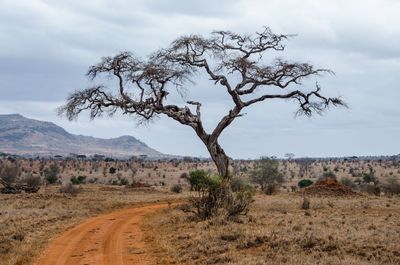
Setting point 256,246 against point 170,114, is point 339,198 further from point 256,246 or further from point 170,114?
point 256,246

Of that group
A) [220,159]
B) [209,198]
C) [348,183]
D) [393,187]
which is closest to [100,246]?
[209,198]

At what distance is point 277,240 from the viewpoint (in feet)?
53.5

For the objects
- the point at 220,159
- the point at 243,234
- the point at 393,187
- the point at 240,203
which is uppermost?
the point at 220,159

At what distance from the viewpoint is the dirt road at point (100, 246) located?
1529cm

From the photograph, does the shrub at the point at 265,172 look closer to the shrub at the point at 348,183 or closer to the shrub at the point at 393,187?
the shrub at the point at 348,183

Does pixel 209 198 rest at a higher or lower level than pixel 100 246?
higher

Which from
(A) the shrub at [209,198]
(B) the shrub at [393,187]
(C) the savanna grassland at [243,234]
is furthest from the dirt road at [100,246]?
(B) the shrub at [393,187]

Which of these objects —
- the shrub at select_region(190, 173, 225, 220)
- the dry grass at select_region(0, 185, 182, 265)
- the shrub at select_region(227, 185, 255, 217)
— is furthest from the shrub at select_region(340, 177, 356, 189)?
the shrub at select_region(190, 173, 225, 220)

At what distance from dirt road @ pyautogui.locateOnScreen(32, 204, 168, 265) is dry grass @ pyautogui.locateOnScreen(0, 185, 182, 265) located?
63 centimetres

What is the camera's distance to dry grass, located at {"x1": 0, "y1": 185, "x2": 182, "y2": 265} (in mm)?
17203

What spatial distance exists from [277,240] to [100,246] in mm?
5961

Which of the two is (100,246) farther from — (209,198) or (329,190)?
(329,190)

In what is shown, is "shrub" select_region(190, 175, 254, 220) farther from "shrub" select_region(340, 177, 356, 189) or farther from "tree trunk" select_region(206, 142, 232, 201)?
"shrub" select_region(340, 177, 356, 189)

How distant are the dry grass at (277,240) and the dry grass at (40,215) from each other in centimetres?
411
